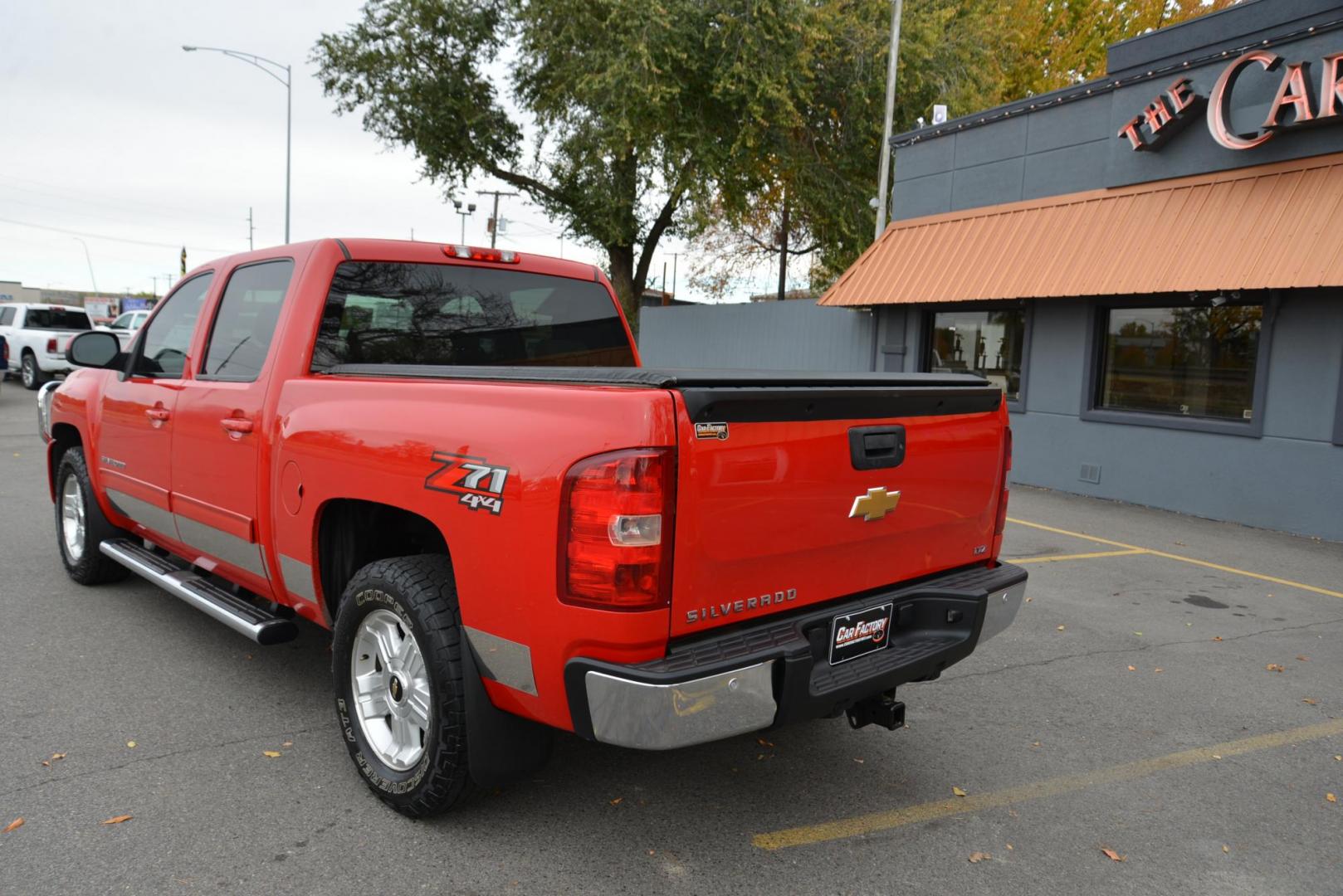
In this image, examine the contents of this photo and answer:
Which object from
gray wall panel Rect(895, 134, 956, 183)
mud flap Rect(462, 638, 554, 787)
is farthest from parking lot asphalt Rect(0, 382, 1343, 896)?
gray wall panel Rect(895, 134, 956, 183)

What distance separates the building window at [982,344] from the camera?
1245 cm

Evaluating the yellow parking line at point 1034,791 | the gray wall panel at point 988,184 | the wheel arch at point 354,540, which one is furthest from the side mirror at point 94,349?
the gray wall panel at point 988,184

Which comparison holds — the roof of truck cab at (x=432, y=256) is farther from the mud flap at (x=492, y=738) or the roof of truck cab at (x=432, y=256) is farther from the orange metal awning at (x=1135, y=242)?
the orange metal awning at (x=1135, y=242)

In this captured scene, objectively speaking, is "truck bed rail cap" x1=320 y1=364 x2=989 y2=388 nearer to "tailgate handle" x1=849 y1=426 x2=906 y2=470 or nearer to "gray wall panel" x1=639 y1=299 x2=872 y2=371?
"tailgate handle" x1=849 y1=426 x2=906 y2=470

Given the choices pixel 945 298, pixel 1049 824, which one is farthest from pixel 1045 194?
pixel 1049 824

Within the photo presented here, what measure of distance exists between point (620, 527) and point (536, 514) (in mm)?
250

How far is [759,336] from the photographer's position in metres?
18.2

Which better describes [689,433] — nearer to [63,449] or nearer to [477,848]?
[477,848]

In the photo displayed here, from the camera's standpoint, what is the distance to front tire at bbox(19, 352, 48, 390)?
2177 centimetres

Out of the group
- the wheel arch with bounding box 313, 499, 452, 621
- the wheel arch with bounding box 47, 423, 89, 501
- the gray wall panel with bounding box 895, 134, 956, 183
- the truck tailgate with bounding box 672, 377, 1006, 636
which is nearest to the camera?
the truck tailgate with bounding box 672, 377, 1006, 636

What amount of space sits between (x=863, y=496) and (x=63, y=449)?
566 centimetres

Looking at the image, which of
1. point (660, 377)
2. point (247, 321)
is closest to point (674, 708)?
point (660, 377)

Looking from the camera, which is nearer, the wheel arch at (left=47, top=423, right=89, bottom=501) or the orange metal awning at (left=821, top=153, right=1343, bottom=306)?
the wheel arch at (left=47, top=423, right=89, bottom=501)

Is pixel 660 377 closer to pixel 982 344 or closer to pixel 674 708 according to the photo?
pixel 674 708
